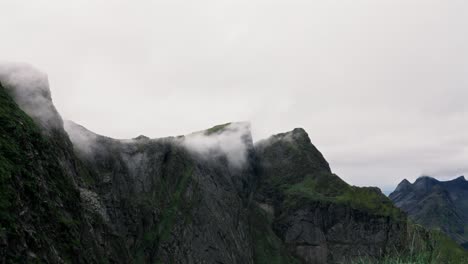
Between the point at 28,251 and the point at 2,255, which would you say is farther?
the point at 28,251

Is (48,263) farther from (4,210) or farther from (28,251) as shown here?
(4,210)

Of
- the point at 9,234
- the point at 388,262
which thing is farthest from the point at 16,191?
the point at 388,262

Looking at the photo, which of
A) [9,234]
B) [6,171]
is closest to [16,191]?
[6,171]

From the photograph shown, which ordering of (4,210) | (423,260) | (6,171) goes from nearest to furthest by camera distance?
1. (423,260)
2. (4,210)
3. (6,171)

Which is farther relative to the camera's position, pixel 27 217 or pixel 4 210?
pixel 27 217

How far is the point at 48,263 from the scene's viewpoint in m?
197

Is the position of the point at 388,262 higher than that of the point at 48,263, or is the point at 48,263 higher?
the point at 388,262

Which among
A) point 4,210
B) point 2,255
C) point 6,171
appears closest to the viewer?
point 2,255

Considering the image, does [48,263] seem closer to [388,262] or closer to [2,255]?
[2,255]

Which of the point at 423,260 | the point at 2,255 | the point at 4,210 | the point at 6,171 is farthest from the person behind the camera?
the point at 6,171

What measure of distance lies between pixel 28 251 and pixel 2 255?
67.1ft

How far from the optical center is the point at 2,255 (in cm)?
16412

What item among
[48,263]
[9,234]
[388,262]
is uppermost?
[388,262]

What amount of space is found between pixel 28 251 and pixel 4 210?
1876cm
